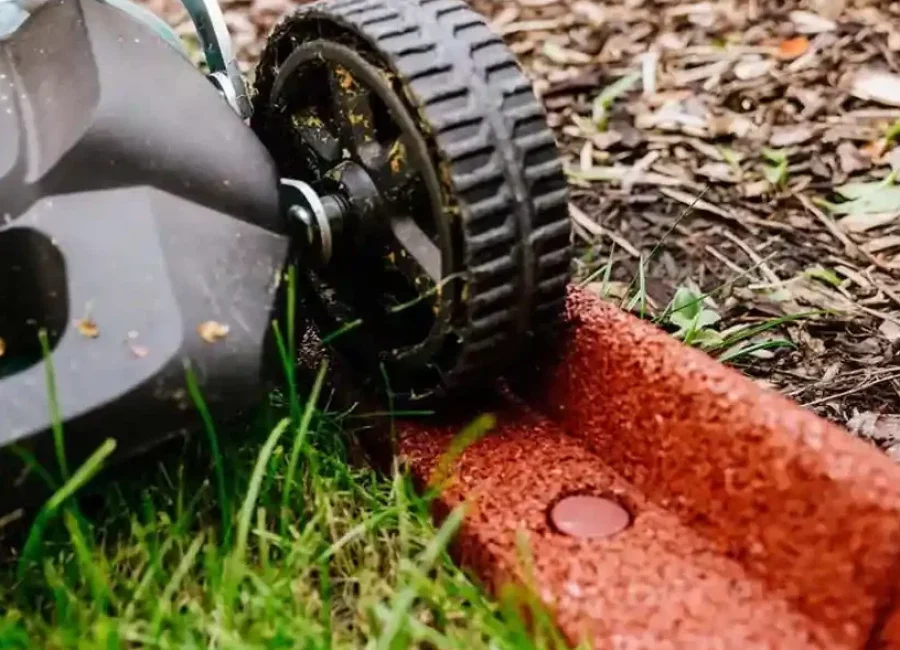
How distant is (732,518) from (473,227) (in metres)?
0.28

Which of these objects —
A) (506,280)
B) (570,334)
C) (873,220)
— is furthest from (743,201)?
(506,280)

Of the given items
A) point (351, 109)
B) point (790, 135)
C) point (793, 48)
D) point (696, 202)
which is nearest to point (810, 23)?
point (793, 48)

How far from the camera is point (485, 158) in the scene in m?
0.85

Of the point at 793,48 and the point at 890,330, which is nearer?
the point at 890,330

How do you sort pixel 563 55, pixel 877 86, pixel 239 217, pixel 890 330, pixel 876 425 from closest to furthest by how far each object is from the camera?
1. pixel 239 217
2. pixel 876 425
3. pixel 890 330
4. pixel 877 86
5. pixel 563 55

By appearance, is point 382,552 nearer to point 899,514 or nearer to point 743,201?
point 899,514

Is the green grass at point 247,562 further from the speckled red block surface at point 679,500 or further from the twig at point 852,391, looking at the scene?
the twig at point 852,391

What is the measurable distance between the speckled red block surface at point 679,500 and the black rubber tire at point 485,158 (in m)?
0.09

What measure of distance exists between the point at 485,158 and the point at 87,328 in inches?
11.8

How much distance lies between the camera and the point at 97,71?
86 cm

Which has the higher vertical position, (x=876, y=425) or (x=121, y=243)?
(x=121, y=243)

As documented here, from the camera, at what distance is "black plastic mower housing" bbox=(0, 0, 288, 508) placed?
749 millimetres

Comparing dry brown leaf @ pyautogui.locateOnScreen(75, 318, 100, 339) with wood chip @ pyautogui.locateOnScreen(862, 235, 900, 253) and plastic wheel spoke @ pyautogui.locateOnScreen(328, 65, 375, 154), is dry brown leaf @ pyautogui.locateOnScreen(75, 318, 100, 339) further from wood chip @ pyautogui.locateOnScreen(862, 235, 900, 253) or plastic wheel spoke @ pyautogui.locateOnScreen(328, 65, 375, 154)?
wood chip @ pyautogui.locateOnScreen(862, 235, 900, 253)

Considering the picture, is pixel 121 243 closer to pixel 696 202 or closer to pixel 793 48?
pixel 696 202
